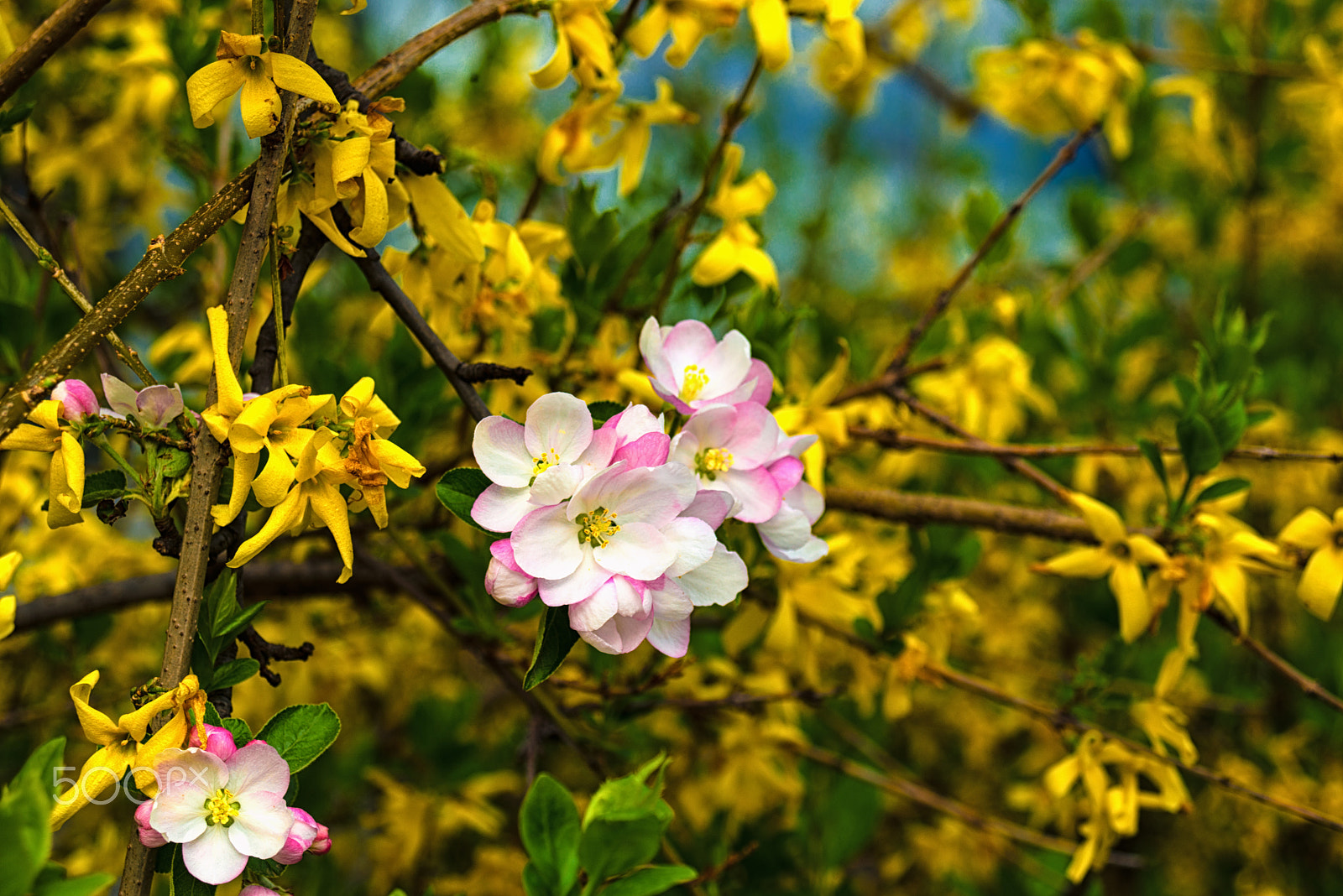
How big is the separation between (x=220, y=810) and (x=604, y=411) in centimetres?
40

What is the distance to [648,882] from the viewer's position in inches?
29.3

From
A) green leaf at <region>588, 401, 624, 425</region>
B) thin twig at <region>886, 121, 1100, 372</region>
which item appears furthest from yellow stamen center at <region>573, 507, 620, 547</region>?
thin twig at <region>886, 121, 1100, 372</region>

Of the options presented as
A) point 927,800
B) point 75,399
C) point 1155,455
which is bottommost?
point 927,800

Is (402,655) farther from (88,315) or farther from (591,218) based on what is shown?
(88,315)

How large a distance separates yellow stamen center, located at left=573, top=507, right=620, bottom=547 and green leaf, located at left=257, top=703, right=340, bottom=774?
22 cm

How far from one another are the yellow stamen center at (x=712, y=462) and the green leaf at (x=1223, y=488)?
2.18 ft

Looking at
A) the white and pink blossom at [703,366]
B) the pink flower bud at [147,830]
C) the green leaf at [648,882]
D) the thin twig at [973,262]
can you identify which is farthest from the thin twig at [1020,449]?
the pink flower bud at [147,830]

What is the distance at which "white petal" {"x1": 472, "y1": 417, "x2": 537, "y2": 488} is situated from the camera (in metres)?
0.73

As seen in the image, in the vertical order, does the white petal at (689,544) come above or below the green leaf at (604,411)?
below

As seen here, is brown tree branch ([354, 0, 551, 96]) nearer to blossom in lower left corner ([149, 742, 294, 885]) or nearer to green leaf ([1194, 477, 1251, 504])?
blossom in lower left corner ([149, 742, 294, 885])

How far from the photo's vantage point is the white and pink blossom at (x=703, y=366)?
0.86 metres

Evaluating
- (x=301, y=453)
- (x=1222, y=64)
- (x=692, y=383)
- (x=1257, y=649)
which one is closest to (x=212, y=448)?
(x=301, y=453)

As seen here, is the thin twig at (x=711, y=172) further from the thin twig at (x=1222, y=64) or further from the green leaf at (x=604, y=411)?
the thin twig at (x=1222, y=64)

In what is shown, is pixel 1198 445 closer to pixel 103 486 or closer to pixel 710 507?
pixel 710 507
